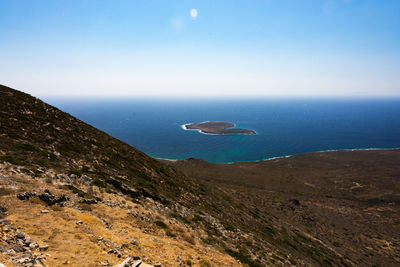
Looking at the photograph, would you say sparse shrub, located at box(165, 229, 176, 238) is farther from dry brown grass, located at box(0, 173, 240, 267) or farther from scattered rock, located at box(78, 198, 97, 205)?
scattered rock, located at box(78, 198, 97, 205)

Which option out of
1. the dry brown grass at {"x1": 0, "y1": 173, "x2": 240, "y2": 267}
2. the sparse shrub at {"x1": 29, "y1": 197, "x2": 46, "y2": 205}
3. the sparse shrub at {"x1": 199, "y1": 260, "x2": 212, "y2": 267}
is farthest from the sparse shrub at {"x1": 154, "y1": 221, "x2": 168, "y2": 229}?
the sparse shrub at {"x1": 29, "y1": 197, "x2": 46, "y2": 205}

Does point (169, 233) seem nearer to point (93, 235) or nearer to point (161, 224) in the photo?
point (161, 224)

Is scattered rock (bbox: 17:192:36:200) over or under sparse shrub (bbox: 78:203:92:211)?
over

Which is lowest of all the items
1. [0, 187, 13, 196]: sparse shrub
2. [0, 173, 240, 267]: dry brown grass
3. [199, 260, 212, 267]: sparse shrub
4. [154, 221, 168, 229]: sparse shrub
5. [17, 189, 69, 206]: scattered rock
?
[199, 260, 212, 267]: sparse shrub

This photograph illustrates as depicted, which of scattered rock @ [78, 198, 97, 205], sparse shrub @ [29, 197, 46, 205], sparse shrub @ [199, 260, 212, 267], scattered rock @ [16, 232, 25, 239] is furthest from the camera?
scattered rock @ [78, 198, 97, 205]

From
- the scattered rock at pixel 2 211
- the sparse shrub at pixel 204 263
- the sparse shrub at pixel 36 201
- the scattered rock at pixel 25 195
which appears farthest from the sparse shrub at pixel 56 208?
the sparse shrub at pixel 204 263

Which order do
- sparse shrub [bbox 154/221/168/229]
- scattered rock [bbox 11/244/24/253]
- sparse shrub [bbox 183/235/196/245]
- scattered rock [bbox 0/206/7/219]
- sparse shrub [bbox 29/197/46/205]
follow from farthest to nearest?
1. sparse shrub [bbox 154/221/168/229]
2. sparse shrub [bbox 183/235/196/245]
3. sparse shrub [bbox 29/197/46/205]
4. scattered rock [bbox 0/206/7/219]
5. scattered rock [bbox 11/244/24/253]

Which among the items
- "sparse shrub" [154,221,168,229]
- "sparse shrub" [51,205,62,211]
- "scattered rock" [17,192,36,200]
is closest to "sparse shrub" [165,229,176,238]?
"sparse shrub" [154,221,168,229]

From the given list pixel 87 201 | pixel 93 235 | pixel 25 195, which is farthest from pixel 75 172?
pixel 93 235

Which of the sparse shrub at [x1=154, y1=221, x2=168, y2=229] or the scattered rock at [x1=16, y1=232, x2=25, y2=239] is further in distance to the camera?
the sparse shrub at [x1=154, y1=221, x2=168, y2=229]

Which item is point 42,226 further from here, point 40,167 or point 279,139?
point 279,139
